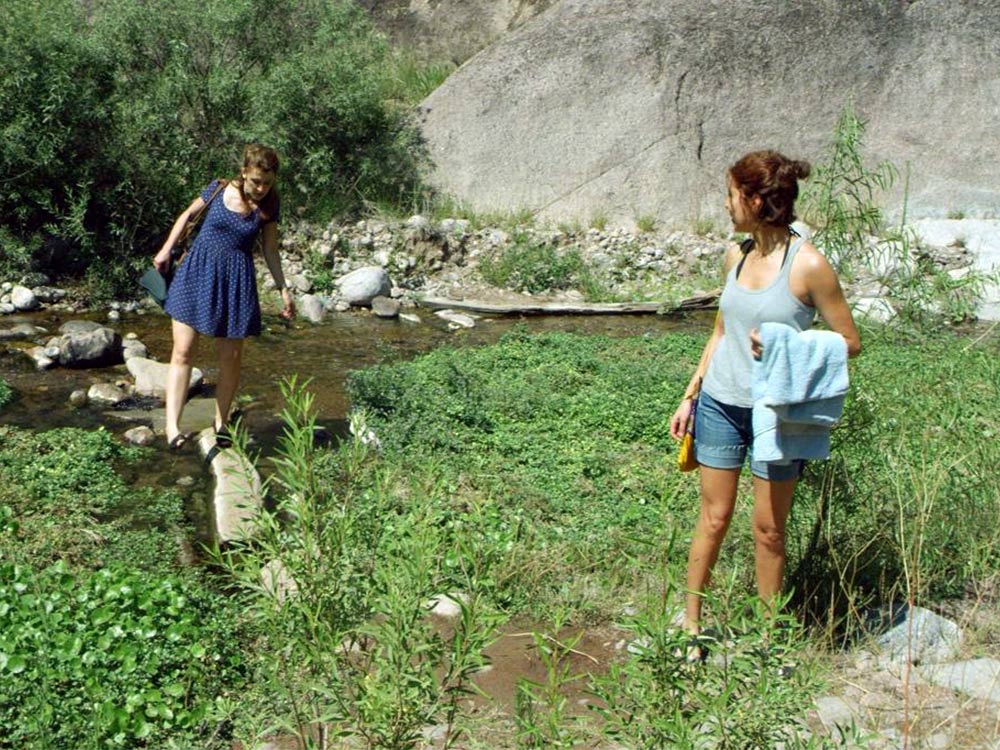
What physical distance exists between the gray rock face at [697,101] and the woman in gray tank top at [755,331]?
33.1 ft

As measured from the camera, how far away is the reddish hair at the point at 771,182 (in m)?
3.96

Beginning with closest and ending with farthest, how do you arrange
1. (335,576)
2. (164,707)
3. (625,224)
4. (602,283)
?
(335,576) → (164,707) → (602,283) → (625,224)

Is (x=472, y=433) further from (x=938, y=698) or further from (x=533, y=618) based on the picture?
(x=938, y=698)

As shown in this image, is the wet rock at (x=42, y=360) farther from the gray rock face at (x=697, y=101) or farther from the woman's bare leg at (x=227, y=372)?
the gray rock face at (x=697, y=101)

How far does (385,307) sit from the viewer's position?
11.2 m

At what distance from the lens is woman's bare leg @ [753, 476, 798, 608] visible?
4102 mm

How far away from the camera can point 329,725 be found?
137 inches

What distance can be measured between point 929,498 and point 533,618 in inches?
65.5

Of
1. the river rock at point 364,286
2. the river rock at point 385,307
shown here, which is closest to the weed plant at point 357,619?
the river rock at point 385,307

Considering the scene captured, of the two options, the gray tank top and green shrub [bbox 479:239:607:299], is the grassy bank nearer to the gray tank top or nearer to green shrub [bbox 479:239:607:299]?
Result: the gray tank top

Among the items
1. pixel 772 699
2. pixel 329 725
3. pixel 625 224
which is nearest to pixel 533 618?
pixel 329 725

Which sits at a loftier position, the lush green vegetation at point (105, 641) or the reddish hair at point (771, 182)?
the reddish hair at point (771, 182)

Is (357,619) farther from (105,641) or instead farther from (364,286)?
(364,286)

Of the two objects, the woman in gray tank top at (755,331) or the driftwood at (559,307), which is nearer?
the woman in gray tank top at (755,331)
